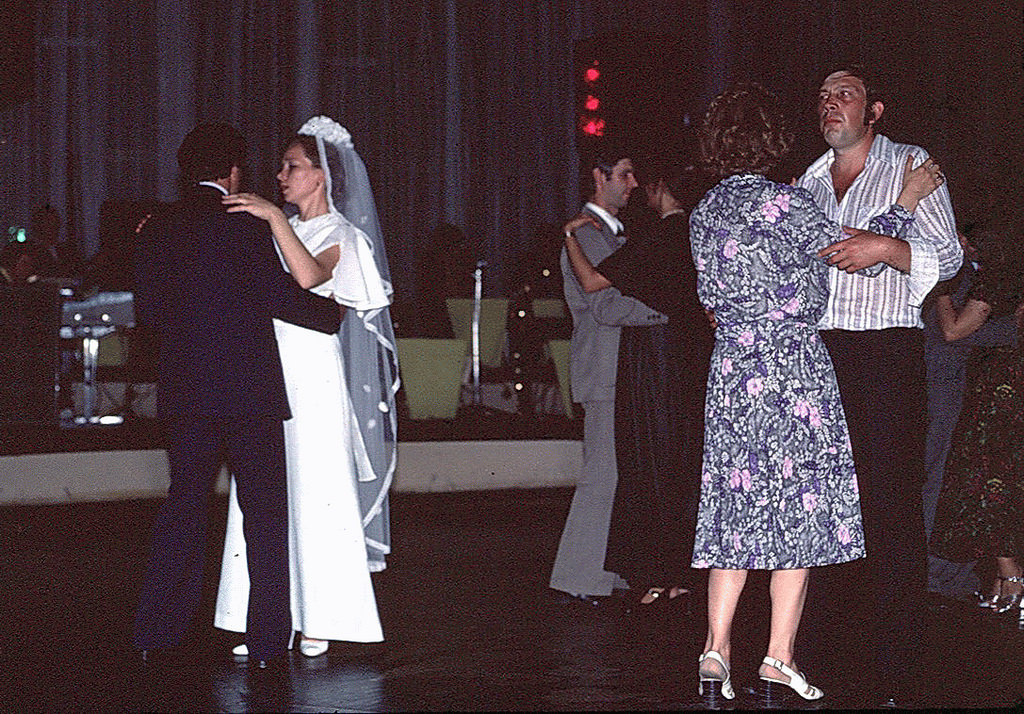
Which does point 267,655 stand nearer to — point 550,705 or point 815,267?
point 550,705

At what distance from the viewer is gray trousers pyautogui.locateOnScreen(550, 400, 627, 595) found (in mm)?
6695

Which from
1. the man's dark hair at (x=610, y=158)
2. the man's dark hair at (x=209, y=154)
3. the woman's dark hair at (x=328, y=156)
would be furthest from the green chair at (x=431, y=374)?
the man's dark hair at (x=209, y=154)

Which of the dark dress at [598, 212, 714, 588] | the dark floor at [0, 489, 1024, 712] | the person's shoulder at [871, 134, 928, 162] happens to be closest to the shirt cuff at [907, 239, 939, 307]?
the person's shoulder at [871, 134, 928, 162]

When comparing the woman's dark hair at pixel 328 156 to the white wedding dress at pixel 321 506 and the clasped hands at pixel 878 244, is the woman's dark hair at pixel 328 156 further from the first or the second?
the clasped hands at pixel 878 244

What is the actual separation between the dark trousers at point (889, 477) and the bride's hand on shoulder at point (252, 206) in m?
1.68

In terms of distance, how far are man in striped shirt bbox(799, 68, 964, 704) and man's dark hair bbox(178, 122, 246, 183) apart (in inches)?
71.3

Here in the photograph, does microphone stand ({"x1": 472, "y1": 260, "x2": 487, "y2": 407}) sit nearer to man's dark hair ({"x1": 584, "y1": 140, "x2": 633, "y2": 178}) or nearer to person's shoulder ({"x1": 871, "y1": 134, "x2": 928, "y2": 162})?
man's dark hair ({"x1": 584, "y1": 140, "x2": 633, "y2": 178})

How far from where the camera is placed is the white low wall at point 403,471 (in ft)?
34.7

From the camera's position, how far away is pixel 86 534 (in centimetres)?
916

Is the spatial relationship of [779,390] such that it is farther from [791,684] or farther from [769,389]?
[791,684]

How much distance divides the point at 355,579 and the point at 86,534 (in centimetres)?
395

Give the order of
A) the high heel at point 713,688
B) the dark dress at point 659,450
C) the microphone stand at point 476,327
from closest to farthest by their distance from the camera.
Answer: the high heel at point 713,688 → the dark dress at point 659,450 → the microphone stand at point 476,327

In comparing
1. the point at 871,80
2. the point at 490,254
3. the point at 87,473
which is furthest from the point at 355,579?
the point at 490,254

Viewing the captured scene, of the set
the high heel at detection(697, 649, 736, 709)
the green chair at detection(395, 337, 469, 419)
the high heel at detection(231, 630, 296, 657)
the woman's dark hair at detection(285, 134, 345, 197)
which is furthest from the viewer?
the green chair at detection(395, 337, 469, 419)
